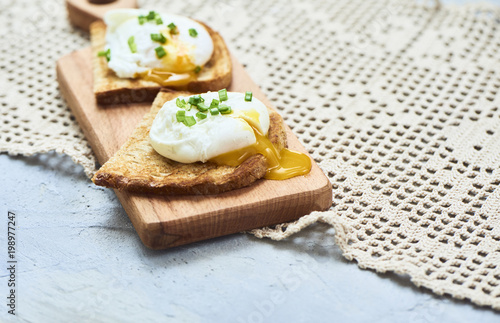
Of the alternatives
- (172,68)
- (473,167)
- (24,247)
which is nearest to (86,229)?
(24,247)

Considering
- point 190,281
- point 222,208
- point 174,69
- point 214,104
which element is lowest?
point 190,281

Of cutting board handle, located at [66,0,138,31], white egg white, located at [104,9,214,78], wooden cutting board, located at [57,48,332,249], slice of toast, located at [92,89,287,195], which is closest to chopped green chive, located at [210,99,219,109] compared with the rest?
slice of toast, located at [92,89,287,195]

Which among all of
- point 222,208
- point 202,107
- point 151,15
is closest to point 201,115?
point 202,107

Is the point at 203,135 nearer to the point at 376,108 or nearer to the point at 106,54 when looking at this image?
the point at 106,54

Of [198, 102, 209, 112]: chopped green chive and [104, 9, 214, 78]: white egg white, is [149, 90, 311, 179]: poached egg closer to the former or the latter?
[198, 102, 209, 112]: chopped green chive

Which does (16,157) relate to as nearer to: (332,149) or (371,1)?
(332,149)
